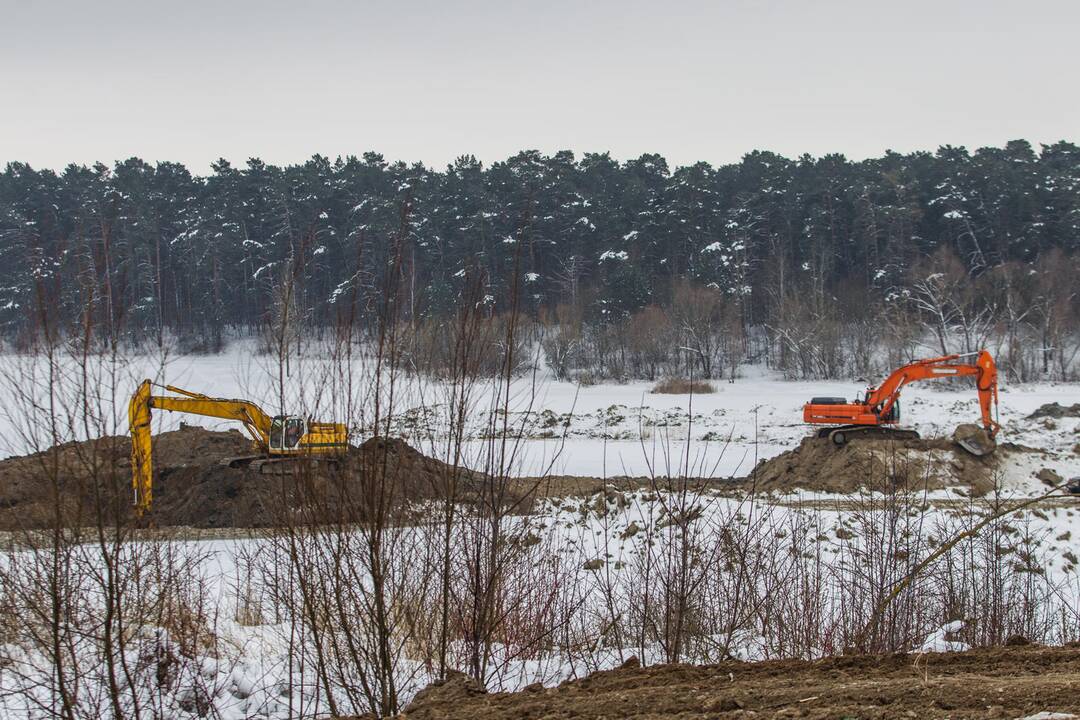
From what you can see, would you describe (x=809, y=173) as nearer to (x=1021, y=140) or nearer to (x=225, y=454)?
(x=1021, y=140)

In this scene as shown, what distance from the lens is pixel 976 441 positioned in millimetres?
20469

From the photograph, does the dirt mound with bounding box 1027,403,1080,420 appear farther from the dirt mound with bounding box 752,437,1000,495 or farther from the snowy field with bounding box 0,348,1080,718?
the dirt mound with bounding box 752,437,1000,495

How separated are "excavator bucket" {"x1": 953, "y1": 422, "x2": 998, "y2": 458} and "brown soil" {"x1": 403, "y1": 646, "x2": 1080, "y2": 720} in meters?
16.5

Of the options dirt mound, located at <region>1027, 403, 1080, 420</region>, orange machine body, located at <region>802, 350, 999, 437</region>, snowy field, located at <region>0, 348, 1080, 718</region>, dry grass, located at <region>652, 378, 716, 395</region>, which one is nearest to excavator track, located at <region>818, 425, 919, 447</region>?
orange machine body, located at <region>802, 350, 999, 437</region>

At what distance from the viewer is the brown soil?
3.72m

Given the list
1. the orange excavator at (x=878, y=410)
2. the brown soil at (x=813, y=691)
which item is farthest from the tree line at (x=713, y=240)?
the brown soil at (x=813, y=691)

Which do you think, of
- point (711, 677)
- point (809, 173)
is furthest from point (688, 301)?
Result: point (711, 677)

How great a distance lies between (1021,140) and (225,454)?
2390 inches

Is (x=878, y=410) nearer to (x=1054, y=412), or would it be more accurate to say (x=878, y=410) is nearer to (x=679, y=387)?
(x=1054, y=412)

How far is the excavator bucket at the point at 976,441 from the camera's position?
2012 cm

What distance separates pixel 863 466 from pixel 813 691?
16413mm

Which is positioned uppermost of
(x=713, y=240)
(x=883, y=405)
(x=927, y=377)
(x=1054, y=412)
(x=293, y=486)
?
(x=713, y=240)

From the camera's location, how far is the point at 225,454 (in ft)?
78.2

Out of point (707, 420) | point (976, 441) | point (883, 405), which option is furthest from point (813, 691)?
point (707, 420)
